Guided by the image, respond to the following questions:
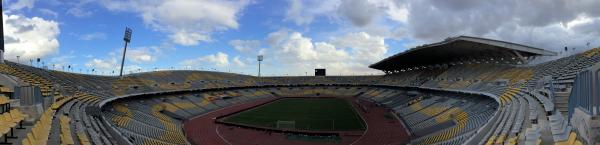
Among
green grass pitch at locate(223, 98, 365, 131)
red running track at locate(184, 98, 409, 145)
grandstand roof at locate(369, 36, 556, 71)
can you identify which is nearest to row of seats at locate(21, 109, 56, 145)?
red running track at locate(184, 98, 409, 145)

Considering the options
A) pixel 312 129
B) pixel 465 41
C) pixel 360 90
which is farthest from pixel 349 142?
pixel 360 90

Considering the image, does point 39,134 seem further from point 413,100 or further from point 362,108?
point 362,108

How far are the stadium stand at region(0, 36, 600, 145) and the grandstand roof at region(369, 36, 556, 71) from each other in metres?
0.10

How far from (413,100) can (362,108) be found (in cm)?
708

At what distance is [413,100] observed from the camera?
45.8 m

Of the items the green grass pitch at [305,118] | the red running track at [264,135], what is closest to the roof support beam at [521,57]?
the red running track at [264,135]

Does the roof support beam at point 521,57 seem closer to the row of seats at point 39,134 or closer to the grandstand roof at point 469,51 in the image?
the grandstand roof at point 469,51

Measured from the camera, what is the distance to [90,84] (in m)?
40.0

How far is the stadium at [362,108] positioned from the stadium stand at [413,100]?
0.09 m

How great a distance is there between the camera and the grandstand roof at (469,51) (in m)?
34.8

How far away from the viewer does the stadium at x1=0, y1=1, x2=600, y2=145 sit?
12547 millimetres

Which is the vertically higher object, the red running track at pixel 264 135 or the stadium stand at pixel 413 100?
the stadium stand at pixel 413 100

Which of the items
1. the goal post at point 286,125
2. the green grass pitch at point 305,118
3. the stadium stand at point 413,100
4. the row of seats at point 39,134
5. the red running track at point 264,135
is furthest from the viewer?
the green grass pitch at point 305,118

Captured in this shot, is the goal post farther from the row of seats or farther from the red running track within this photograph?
the row of seats
